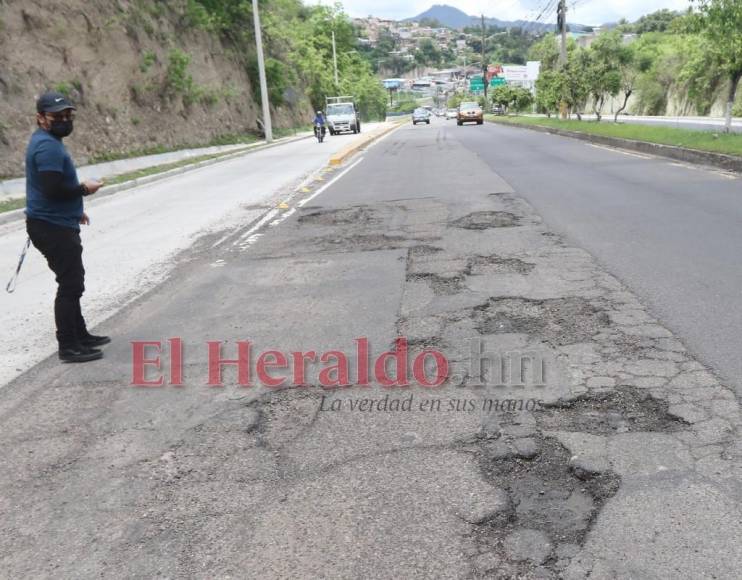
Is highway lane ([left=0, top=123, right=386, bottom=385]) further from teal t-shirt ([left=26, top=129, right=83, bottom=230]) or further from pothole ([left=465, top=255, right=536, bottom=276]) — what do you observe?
pothole ([left=465, top=255, right=536, bottom=276])

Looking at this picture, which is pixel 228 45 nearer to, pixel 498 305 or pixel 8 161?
pixel 8 161

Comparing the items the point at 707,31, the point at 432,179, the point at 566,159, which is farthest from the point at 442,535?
the point at 707,31

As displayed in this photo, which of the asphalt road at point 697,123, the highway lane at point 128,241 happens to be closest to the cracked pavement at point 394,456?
the highway lane at point 128,241

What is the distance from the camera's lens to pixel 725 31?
16078 mm

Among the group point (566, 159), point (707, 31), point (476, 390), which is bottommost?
point (566, 159)

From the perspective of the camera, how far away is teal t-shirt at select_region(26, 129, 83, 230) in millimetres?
4672

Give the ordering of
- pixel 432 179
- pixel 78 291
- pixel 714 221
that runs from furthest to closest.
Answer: pixel 432 179 < pixel 714 221 < pixel 78 291

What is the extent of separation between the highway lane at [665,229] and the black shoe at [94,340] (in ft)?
13.6

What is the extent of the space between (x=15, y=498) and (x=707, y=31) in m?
18.2

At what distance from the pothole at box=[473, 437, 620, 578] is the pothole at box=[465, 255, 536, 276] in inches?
135

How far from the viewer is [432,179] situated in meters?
14.8

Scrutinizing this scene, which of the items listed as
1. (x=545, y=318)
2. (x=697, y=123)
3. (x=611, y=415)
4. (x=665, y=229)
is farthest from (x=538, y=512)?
(x=697, y=123)

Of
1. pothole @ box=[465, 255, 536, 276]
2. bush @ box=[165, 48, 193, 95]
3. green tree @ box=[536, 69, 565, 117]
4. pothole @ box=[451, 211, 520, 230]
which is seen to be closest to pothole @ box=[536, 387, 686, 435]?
pothole @ box=[465, 255, 536, 276]

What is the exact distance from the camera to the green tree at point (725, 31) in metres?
15.7
